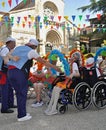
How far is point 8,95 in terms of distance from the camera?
589cm

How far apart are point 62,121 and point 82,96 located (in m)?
0.90

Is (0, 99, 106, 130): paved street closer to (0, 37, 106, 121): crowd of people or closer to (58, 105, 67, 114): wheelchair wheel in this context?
(58, 105, 67, 114): wheelchair wheel

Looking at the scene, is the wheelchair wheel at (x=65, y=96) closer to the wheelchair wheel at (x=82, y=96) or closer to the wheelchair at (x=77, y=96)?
the wheelchair at (x=77, y=96)

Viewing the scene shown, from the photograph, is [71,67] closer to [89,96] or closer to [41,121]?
[89,96]

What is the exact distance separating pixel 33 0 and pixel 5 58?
29.3m

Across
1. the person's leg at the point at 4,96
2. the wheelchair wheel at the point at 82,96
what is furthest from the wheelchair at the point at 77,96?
the person's leg at the point at 4,96

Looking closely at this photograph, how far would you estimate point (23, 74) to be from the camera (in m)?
4.80

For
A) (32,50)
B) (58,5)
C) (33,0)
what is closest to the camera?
(32,50)

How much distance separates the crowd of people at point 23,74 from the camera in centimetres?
477

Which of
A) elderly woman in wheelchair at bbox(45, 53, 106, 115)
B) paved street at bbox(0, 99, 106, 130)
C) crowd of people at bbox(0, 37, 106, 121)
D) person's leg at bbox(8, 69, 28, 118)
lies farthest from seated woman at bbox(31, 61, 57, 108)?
person's leg at bbox(8, 69, 28, 118)

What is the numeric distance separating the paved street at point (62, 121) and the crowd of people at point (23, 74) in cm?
20

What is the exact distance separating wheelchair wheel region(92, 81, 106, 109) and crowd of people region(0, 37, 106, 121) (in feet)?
0.91

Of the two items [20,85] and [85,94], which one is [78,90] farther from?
[20,85]

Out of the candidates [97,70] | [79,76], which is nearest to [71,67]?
[79,76]
